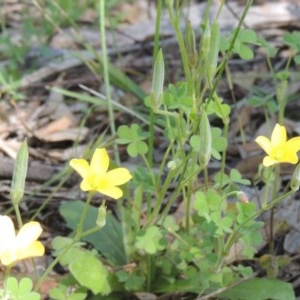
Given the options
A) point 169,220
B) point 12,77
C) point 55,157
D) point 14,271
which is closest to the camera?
point 169,220

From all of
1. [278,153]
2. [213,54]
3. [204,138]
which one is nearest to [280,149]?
[278,153]

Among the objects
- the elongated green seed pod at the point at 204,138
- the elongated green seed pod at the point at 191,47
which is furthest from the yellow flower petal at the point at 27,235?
the elongated green seed pod at the point at 191,47

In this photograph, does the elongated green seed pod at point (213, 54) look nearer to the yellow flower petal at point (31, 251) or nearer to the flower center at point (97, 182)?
the flower center at point (97, 182)

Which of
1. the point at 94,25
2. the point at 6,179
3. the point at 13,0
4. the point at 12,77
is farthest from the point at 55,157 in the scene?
the point at 13,0

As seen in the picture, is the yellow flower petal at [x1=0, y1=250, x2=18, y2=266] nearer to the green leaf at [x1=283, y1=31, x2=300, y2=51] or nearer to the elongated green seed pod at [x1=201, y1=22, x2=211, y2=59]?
the elongated green seed pod at [x1=201, y1=22, x2=211, y2=59]

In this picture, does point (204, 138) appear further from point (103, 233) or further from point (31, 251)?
point (103, 233)

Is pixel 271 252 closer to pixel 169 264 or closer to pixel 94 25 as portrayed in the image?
pixel 169 264
